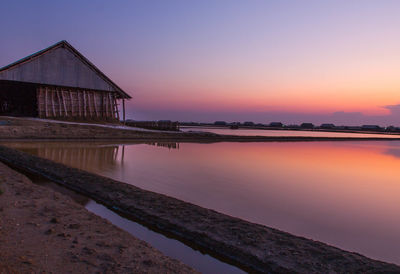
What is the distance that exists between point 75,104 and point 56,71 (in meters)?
3.82

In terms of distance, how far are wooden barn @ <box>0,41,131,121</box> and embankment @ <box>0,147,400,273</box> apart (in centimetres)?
2461

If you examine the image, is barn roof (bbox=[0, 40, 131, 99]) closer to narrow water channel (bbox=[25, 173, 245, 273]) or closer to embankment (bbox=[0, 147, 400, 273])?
embankment (bbox=[0, 147, 400, 273])

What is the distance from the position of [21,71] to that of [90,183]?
2419cm

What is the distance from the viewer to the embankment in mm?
4730

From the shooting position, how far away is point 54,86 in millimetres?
30766

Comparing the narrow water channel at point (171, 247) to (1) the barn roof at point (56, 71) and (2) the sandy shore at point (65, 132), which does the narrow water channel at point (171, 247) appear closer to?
(2) the sandy shore at point (65, 132)

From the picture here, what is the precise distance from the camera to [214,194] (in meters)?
10.2

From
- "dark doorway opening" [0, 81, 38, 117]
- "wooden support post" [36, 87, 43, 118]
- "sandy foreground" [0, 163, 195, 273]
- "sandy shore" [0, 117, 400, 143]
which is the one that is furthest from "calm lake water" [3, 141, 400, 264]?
"dark doorway opening" [0, 81, 38, 117]

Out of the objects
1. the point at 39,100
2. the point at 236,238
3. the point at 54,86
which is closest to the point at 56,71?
the point at 54,86

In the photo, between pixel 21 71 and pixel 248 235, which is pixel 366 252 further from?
pixel 21 71

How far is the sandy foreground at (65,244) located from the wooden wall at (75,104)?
26146mm

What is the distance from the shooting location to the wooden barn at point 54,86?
28906 millimetres

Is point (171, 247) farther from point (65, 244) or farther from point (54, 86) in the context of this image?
point (54, 86)

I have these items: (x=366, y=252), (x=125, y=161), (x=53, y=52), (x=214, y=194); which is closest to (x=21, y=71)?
(x=53, y=52)
